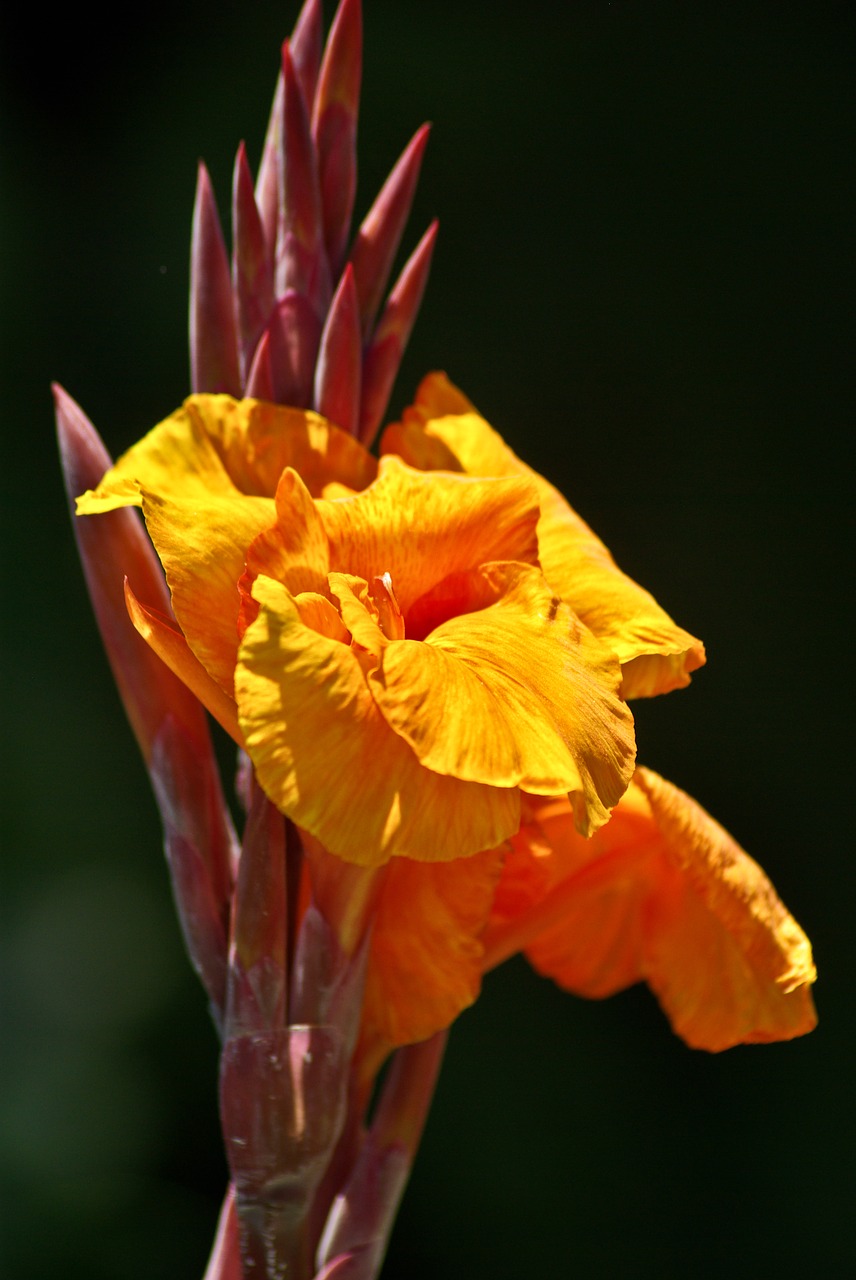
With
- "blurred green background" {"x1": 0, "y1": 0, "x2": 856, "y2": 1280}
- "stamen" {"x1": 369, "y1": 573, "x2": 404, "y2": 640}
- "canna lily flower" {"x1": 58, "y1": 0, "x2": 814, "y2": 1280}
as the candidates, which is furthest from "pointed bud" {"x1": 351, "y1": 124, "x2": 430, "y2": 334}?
"blurred green background" {"x1": 0, "y1": 0, "x2": 856, "y2": 1280}

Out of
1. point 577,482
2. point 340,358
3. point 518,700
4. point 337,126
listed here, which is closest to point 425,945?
point 518,700

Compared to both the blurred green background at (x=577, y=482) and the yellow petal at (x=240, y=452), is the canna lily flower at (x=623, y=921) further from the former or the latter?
the blurred green background at (x=577, y=482)

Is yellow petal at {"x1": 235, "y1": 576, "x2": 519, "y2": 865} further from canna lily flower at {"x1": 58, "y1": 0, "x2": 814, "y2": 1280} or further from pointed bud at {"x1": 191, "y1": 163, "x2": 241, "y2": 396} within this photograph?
pointed bud at {"x1": 191, "y1": 163, "x2": 241, "y2": 396}

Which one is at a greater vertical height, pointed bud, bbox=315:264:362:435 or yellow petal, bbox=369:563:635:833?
pointed bud, bbox=315:264:362:435

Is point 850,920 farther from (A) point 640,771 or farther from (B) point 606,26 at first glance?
(B) point 606,26

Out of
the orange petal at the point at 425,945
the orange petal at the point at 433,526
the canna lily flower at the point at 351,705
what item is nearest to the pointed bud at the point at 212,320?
the canna lily flower at the point at 351,705

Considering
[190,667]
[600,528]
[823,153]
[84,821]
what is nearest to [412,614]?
[190,667]
